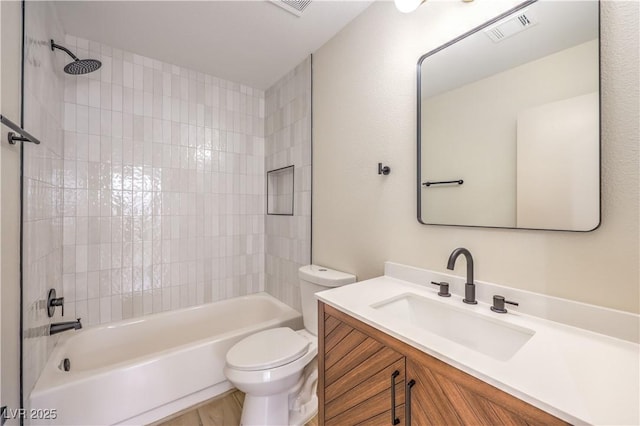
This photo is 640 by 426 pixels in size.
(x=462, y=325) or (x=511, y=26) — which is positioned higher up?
Answer: (x=511, y=26)

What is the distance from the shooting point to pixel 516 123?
0.97 m

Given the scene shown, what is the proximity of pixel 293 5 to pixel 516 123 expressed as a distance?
138 centimetres

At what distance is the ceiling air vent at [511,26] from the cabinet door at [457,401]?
1.20 meters

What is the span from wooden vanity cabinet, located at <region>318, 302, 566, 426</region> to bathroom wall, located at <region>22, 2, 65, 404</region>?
130cm

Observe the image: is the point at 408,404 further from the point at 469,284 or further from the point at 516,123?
the point at 516,123

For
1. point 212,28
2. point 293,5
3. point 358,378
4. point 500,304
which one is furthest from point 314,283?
point 212,28

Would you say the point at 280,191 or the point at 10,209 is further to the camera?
the point at 280,191

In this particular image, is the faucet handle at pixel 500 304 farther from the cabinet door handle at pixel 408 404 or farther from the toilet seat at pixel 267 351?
the toilet seat at pixel 267 351

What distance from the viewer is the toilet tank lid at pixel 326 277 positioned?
1.59 meters

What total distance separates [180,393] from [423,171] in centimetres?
191

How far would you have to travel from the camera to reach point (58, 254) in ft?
5.56

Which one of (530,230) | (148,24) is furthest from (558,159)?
(148,24)

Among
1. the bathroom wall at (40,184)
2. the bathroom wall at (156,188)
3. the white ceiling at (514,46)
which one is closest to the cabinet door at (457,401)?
the white ceiling at (514,46)

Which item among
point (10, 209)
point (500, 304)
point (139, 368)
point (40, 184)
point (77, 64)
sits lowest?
point (139, 368)
